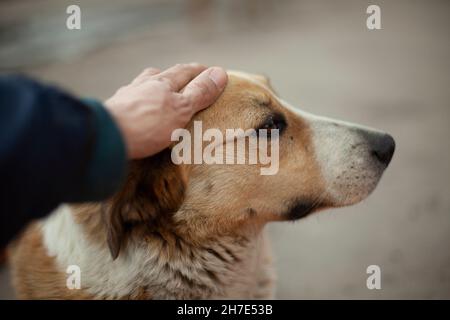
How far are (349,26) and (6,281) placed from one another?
23.0 feet

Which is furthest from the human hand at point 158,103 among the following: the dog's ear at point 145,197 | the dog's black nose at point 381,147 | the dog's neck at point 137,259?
the dog's black nose at point 381,147

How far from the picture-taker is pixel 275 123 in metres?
2.05

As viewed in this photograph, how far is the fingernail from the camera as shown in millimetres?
1882

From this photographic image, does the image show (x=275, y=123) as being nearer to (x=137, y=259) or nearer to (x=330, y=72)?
(x=137, y=259)

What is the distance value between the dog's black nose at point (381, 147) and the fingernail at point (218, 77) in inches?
28.1

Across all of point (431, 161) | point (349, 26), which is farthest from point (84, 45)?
point (431, 161)

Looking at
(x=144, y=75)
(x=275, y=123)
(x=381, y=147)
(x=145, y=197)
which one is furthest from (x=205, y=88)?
(x=381, y=147)

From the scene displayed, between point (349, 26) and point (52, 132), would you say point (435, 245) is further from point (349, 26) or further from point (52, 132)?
point (349, 26)

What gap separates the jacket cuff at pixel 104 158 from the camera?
1.14m

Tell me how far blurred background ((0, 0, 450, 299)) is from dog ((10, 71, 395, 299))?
52.8 inches

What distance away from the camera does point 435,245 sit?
340 centimetres

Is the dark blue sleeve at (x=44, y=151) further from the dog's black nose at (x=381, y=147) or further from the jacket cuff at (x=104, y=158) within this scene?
the dog's black nose at (x=381, y=147)
